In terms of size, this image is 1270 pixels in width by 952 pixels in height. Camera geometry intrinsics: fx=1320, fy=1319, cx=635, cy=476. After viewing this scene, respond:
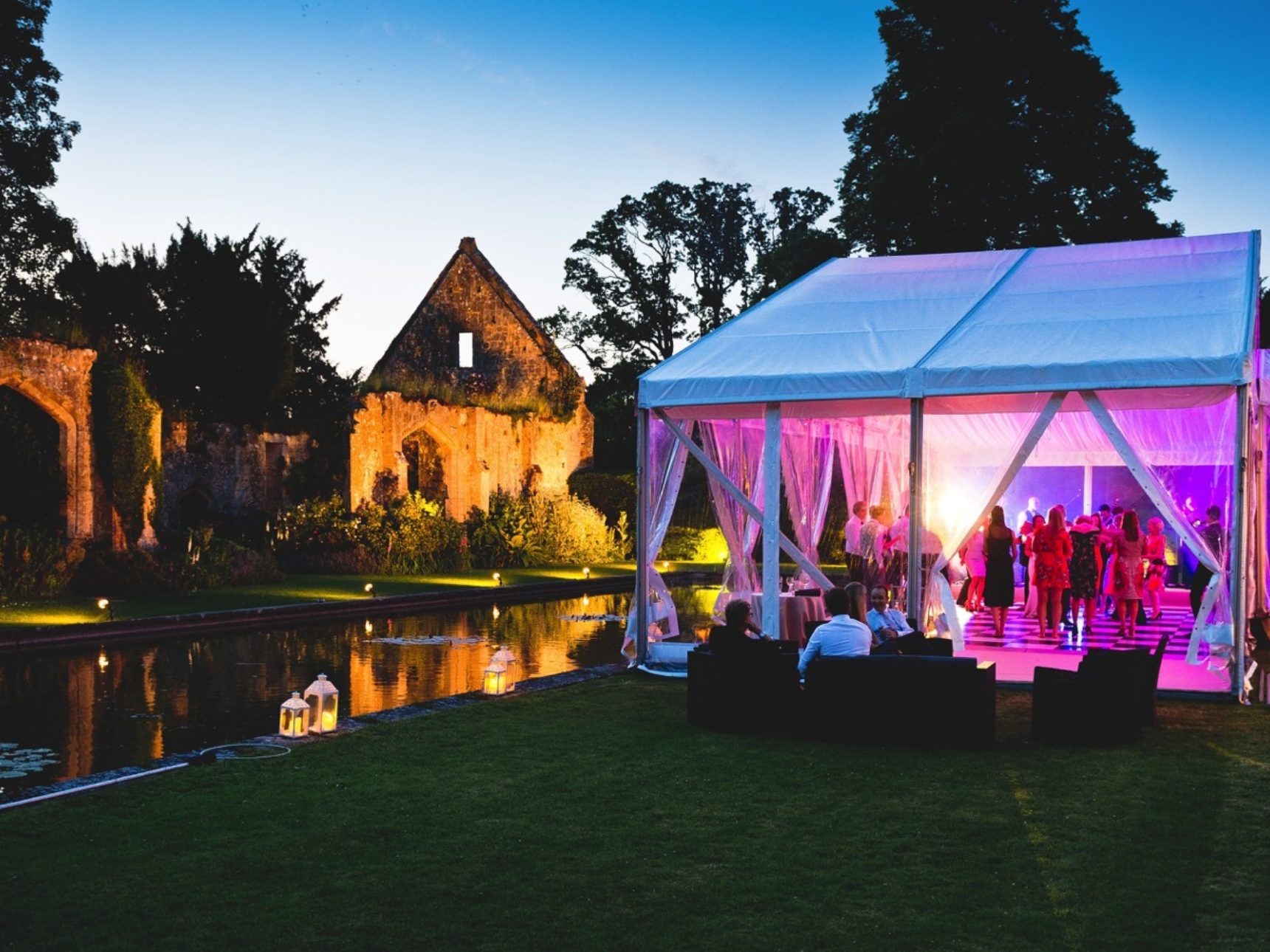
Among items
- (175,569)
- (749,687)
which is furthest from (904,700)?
(175,569)

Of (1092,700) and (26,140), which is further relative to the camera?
(26,140)

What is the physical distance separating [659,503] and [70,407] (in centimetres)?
1139

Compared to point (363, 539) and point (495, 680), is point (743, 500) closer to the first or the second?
point (495, 680)

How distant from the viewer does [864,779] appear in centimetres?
705

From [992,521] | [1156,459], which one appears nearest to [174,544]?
[992,521]

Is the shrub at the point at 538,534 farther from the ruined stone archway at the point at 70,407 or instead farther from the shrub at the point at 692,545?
the ruined stone archway at the point at 70,407

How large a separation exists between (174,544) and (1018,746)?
16269 mm

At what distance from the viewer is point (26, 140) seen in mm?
30625

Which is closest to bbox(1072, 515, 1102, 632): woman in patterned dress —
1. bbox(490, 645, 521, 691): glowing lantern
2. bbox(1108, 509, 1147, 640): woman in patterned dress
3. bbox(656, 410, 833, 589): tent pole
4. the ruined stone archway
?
bbox(1108, 509, 1147, 640): woman in patterned dress

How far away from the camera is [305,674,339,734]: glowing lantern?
8297 mm

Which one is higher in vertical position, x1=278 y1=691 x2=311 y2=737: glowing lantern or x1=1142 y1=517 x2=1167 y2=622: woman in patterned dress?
x1=1142 y1=517 x2=1167 y2=622: woman in patterned dress

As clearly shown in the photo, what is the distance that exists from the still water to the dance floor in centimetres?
385

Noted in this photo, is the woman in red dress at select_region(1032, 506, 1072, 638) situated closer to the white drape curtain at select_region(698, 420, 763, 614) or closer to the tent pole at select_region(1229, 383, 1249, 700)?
the white drape curtain at select_region(698, 420, 763, 614)

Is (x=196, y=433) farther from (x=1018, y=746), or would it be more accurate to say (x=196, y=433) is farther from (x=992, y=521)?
(x=1018, y=746)
